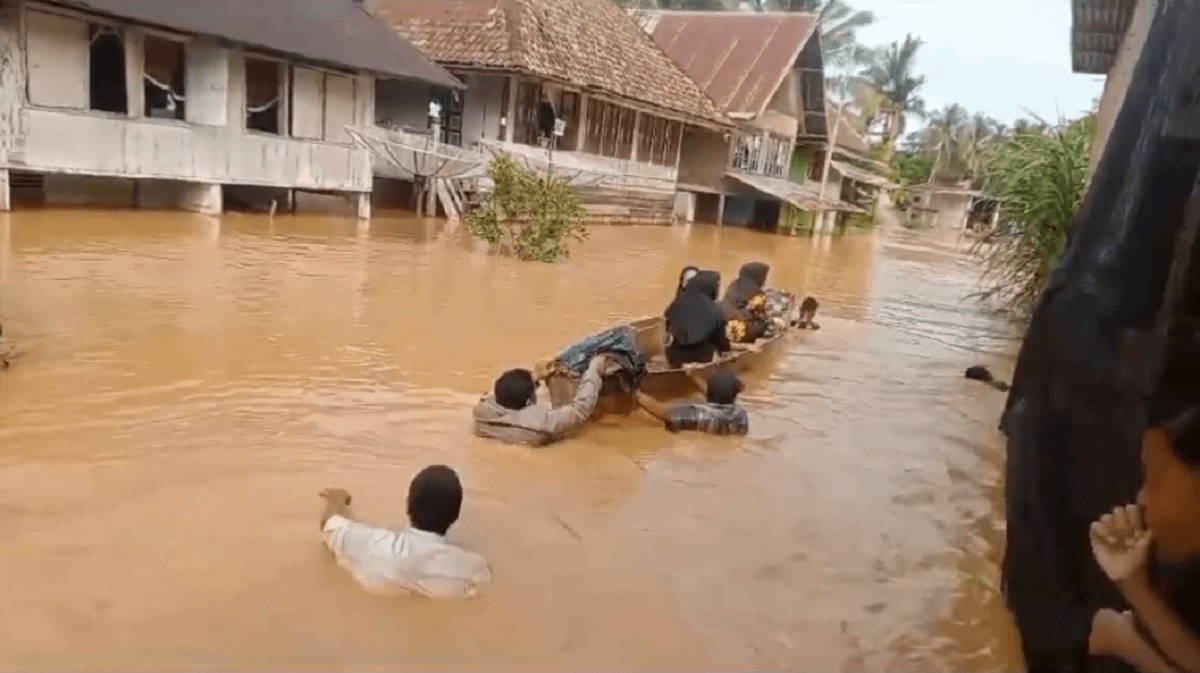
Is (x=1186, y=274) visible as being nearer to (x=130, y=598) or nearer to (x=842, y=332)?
(x=130, y=598)

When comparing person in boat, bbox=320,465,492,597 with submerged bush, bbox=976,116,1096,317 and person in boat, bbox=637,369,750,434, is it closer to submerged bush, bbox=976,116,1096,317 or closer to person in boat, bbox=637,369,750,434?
person in boat, bbox=637,369,750,434

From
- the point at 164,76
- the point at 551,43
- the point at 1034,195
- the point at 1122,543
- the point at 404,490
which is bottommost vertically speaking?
the point at 404,490

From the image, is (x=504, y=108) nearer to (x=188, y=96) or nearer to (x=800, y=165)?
(x=188, y=96)

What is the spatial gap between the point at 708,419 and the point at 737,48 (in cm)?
2365

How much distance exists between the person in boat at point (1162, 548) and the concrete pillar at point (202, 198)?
14481 mm

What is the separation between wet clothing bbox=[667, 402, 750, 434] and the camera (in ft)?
21.4

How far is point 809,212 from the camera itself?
2931 cm

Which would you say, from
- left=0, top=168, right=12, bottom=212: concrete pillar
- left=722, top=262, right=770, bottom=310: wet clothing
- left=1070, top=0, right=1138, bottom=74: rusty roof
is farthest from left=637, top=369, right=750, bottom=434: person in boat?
left=0, top=168, right=12, bottom=212: concrete pillar

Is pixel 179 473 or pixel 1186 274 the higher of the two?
pixel 1186 274

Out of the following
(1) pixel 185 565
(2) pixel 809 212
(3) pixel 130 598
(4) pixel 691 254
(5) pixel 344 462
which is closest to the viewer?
(3) pixel 130 598

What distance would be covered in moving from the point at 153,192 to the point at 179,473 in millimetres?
12249

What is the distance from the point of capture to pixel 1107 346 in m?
3.14

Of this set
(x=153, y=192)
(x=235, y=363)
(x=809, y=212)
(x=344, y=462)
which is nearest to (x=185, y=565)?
(x=344, y=462)

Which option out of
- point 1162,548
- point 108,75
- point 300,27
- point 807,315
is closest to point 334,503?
point 1162,548
